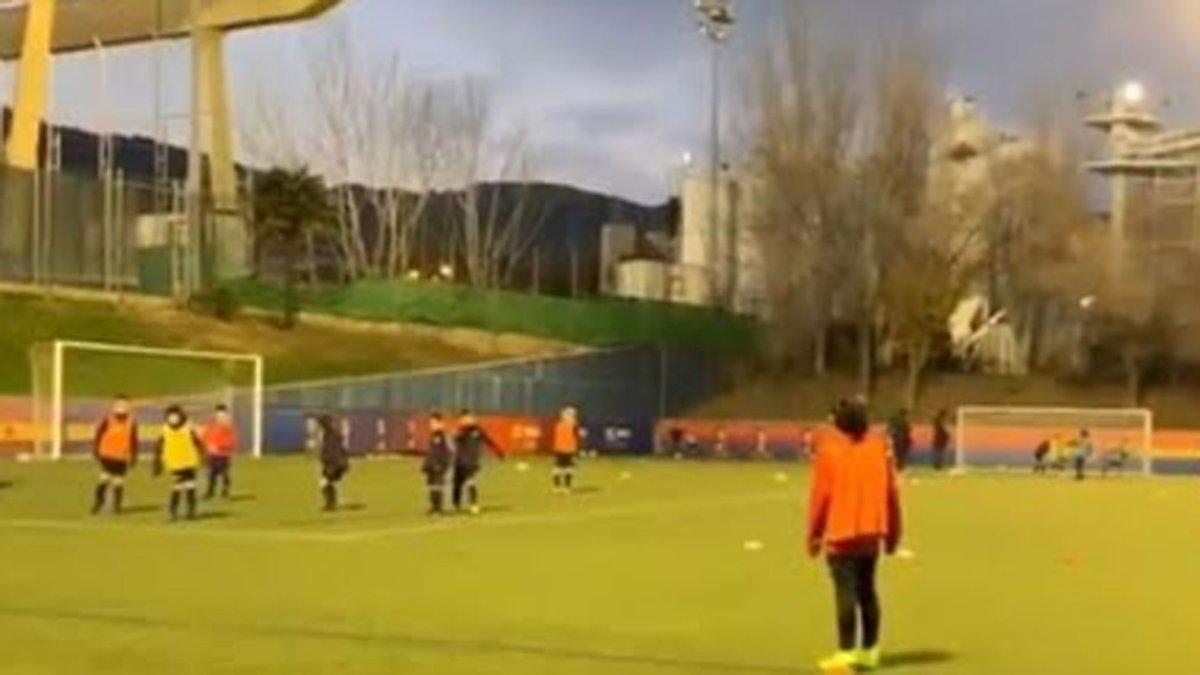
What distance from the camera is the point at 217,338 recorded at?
80.8 meters

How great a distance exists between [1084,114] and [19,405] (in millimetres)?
57008

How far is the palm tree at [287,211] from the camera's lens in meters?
89.7

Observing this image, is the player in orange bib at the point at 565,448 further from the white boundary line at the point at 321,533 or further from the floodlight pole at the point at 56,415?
the floodlight pole at the point at 56,415

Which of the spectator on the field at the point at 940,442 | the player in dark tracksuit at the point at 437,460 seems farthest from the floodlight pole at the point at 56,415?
the spectator on the field at the point at 940,442

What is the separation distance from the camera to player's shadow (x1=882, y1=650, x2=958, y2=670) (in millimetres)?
16672

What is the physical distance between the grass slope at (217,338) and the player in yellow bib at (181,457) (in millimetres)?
33262

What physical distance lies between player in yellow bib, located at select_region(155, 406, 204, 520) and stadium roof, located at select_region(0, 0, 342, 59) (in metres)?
48.5

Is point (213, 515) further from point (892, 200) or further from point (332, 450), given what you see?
point (892, 200)

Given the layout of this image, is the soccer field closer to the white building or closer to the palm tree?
the palm tree

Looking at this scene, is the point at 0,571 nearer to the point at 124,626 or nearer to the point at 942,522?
the point at 124,626

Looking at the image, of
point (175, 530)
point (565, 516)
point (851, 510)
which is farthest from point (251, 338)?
point (851, 510)

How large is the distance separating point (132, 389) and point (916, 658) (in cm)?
4953

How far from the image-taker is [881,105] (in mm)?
93250

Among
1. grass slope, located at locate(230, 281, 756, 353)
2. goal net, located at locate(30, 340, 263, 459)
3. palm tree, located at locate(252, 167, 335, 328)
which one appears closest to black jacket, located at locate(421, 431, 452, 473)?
goal net, located at locate(30, 340, 263, 459)
